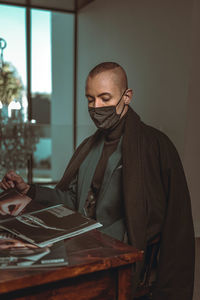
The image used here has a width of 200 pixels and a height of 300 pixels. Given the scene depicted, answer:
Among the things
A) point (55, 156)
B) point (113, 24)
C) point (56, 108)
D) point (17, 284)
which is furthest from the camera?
point (56, 108)

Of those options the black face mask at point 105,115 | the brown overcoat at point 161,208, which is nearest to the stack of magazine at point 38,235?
the brown overcoat at point 161,208

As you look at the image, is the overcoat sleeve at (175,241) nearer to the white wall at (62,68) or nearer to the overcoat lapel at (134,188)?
the overcoat lapel at (134,188)

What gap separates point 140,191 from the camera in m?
1.15

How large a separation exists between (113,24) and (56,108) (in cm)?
180

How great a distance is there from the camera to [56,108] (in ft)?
16.5

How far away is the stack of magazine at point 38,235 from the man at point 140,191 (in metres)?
0.15

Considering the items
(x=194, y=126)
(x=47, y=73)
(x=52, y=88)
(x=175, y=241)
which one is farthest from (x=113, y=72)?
(x=52, y=88)

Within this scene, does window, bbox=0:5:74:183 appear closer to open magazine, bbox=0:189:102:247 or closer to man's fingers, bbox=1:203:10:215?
man's fingers, bbox=1:203:10:215

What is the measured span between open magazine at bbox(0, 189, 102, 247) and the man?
138 millimetres

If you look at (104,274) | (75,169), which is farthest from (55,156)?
(104,274)

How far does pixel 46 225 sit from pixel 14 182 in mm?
408

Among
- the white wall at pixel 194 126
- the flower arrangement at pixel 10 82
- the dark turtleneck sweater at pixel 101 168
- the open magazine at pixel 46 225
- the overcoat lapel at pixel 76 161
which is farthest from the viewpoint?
the flower arrangement at pixel 10 82

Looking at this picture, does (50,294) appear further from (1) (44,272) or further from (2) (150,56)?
(2) (150,56)

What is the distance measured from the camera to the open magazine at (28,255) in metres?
0.68
